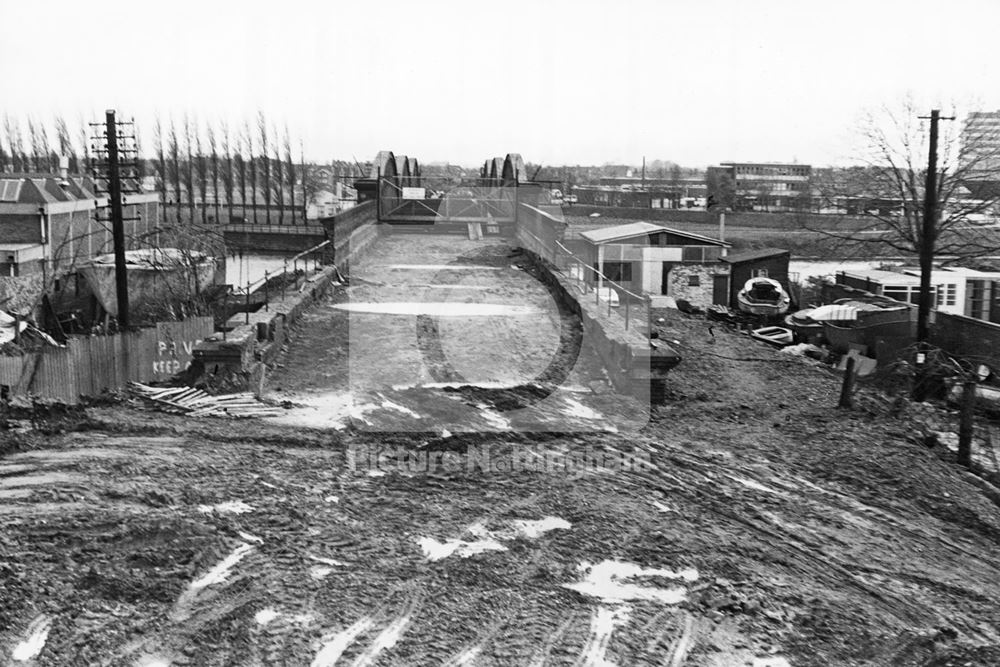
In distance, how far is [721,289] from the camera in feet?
112

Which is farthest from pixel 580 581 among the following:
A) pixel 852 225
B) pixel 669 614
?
pixel 852 225

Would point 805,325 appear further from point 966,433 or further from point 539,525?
point 539,525

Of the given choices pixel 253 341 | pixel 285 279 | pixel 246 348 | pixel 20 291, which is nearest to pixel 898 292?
pixel 285 279

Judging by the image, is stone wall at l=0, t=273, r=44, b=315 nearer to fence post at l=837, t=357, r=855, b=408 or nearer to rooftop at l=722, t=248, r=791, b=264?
rooftop at l=722, t=248, r=791, b=264

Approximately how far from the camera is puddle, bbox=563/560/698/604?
5.49 metres

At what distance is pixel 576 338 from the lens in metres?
13.2

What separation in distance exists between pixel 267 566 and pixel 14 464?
9.96 feet

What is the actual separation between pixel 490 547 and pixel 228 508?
1941 mm

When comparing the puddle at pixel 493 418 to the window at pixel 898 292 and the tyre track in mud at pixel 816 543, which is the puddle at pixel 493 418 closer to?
the tyre track in mud at pixel 816 543

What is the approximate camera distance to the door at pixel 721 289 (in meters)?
34.1

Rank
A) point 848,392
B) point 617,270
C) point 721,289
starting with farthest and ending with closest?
point 617,270 → point 721,289 → point 848,392

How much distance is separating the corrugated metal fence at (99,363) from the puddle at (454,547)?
588 cm

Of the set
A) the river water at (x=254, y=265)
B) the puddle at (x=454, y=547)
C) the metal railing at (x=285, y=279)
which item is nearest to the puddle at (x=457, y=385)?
the metal railing at (x=285, y=279)

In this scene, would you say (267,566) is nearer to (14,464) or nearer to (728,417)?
(14,464)
